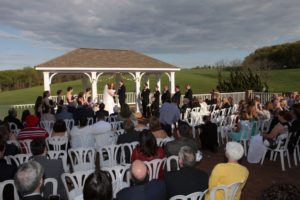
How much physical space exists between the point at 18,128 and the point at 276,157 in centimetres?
637

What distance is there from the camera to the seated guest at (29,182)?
8.56ft

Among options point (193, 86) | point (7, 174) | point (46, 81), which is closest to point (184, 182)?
point (7, 174)

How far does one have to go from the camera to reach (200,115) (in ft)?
38.7

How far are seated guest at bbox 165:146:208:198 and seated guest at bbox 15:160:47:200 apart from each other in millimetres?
1334

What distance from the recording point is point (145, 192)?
9.55ft

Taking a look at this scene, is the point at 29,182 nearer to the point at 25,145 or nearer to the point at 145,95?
the point at 25,145

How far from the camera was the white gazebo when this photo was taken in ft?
48.9

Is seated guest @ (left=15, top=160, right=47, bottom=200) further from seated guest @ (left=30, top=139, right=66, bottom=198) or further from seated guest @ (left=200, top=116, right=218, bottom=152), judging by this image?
seated guest @ (left=200, top=116, right=218, bottom=152)

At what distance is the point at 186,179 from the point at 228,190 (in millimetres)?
438

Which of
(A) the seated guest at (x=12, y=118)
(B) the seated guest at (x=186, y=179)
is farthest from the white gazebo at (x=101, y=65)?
(B) the seated guest at (x=186, y=179)

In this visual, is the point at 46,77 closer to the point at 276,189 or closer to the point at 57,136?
the point at 57,136

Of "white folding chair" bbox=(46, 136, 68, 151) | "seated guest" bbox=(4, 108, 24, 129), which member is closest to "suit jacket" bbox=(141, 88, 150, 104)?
"seated guest" bbox=(4, 108, 24, 129)

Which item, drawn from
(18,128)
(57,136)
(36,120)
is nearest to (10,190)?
(57,136)

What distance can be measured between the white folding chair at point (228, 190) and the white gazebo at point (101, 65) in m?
12.2
